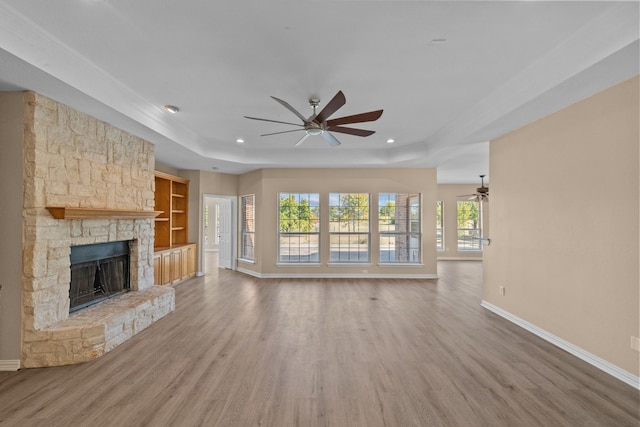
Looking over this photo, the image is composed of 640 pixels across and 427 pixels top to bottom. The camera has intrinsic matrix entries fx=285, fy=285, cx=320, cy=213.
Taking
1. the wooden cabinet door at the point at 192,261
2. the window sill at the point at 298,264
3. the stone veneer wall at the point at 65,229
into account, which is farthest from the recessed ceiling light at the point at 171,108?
the window sill at the point at 298,264

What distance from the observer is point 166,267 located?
18.9 feet

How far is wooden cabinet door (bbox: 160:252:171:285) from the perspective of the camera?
223 inches

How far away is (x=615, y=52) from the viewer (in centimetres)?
216

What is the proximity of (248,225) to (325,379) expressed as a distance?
5.40m

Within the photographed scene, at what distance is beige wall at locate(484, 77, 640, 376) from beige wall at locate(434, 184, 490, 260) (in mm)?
5936

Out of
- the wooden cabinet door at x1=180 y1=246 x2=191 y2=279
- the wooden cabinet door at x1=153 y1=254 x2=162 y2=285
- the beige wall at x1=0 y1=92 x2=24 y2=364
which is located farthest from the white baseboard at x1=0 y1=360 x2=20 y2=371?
the wooden cabinet door at x1=180 y1=246 x2=191 y2=279

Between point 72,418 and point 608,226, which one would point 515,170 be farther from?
point 72,418

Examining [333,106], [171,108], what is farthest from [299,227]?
[333,106]

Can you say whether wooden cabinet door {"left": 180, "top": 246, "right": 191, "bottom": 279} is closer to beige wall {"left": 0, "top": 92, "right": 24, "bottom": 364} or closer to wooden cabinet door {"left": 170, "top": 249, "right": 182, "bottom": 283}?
wooden cabinet door {"left": 170, "top": 249, "right": 182, "bottom": 283}

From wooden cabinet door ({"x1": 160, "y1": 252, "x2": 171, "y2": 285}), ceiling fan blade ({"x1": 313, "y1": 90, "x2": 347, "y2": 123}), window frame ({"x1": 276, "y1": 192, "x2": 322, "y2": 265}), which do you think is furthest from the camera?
window frame ({"x1": 276, "y1": 192, "x2": 322, "y2": 265})

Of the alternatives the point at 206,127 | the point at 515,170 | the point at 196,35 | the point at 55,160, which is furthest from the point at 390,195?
the point at 55,160

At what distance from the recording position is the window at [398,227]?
7.00 metres

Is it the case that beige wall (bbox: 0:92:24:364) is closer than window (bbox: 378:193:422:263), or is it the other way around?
beige wall (bbox: 0:92:24:364)

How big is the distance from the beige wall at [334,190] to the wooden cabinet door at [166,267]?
6.40 ft
